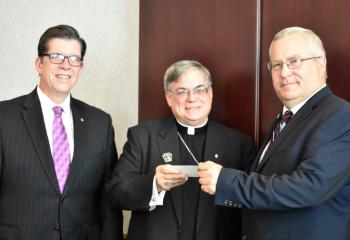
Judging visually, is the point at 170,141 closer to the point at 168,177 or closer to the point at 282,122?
the point at 168,177

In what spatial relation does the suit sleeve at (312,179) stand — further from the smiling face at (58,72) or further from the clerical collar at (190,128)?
the smiling face at (58,72)

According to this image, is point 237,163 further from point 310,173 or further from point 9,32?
point 9,32

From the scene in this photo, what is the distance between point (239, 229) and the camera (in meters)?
2.42

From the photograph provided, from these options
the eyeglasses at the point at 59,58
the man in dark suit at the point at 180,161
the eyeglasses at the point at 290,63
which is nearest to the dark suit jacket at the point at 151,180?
the man in dark suit at the point at 180,161

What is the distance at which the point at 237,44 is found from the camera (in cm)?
262

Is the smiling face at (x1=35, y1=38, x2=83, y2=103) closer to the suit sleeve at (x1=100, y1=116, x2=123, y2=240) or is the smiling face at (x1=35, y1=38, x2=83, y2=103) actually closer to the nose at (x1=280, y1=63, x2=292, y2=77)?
the suit sleeve at (x1=100, y1=116, x2=123, y2=240)

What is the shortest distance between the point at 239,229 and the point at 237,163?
340mm

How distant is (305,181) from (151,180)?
2.47 feet

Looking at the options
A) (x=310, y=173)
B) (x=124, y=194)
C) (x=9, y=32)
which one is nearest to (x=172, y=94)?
(x=124, y=194)

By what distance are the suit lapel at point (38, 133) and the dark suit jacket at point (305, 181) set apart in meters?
0.85

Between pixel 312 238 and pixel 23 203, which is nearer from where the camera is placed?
pixel 312 238

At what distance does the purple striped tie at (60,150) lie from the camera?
89.4 inches

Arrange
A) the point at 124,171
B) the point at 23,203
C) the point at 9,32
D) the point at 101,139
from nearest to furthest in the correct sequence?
the point at 23,203 < the point at 124,171 < the point at 101,139 < the point at 9,32

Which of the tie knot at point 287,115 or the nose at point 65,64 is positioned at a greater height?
the nose at point 65,64
